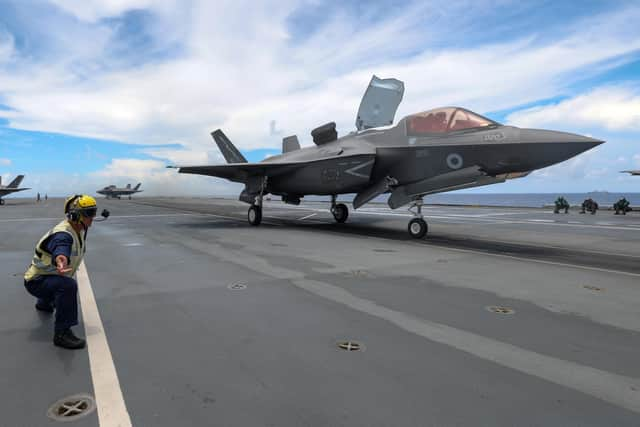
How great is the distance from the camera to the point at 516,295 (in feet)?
14.1

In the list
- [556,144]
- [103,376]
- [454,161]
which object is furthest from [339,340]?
[454,161]

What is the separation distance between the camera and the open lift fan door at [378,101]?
12.7 metres

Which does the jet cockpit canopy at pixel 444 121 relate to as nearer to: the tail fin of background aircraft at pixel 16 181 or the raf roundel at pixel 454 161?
the raf roundel at pixel 454 161

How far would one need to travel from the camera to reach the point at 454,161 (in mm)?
8375

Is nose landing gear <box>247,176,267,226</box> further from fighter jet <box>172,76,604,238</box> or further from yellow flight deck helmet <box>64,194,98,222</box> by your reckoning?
yellow flight deck helmet <box>64,194,98,222</box>

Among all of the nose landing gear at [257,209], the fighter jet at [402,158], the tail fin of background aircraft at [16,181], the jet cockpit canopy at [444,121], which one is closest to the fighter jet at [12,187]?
the tail fin of background aircraft at [16,181]

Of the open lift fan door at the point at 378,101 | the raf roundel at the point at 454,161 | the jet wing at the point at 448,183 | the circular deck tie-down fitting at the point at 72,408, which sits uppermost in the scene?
the open lift fan door at the point at 378,101

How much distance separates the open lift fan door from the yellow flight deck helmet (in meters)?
10.3

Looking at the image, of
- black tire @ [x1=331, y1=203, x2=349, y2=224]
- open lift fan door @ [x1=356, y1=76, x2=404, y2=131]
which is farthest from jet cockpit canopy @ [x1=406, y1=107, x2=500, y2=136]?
black tire @ [x1=331, y1=203, x2=349, y2=224]

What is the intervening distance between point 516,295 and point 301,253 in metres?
3.98

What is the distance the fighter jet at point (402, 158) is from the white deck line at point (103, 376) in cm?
755

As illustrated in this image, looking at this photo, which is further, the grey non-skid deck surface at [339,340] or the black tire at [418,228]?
the black tire at [418,228]

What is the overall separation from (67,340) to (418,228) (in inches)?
322

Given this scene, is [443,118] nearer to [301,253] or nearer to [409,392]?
[301,253]
